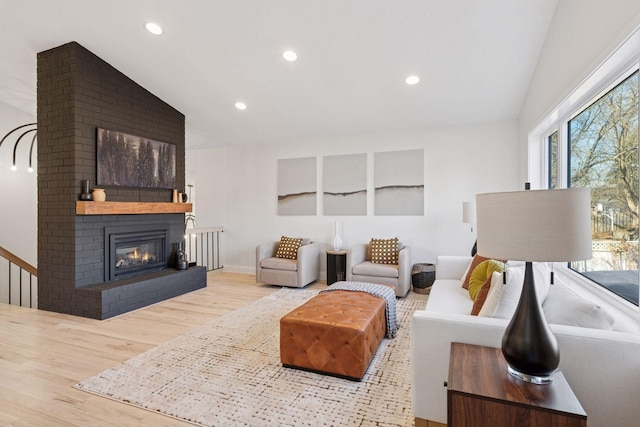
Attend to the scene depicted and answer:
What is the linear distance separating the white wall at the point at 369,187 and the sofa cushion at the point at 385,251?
1.18ft

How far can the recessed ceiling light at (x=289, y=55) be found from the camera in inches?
142

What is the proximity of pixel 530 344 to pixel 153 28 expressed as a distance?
13.5 feet

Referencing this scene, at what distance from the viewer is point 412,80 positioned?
155 inches

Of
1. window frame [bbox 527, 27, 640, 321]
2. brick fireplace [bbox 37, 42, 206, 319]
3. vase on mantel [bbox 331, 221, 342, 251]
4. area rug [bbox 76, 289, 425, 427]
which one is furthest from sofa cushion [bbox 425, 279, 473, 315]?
brick fireplace [bbox 37, 42, 206, 319]

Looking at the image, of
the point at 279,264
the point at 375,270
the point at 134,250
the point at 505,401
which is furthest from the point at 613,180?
the point at 134,250

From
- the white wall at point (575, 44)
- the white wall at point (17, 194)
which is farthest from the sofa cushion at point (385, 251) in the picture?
the white wall at point (17, 194)

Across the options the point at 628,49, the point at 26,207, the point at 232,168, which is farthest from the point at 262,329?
the point at 26,207

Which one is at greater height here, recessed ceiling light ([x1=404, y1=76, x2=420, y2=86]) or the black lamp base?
recessed ceiling light ([x1=404, y1=76, x2=420, y2=86])

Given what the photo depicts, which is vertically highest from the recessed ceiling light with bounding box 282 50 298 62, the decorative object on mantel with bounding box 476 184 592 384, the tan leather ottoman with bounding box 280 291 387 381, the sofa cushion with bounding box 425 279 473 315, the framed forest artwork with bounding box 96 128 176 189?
the recessed ceiling light with bounding box 282 50 298 62

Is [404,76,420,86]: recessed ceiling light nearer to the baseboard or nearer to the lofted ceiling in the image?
the lofted ceiling

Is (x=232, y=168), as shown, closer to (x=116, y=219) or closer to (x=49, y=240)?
(x=116, y=219)

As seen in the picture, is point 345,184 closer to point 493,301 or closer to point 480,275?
point 480,275

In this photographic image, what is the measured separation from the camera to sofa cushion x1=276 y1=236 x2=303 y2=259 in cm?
549

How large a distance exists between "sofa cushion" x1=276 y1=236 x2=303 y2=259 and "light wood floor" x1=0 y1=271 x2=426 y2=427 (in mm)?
Result: 748
